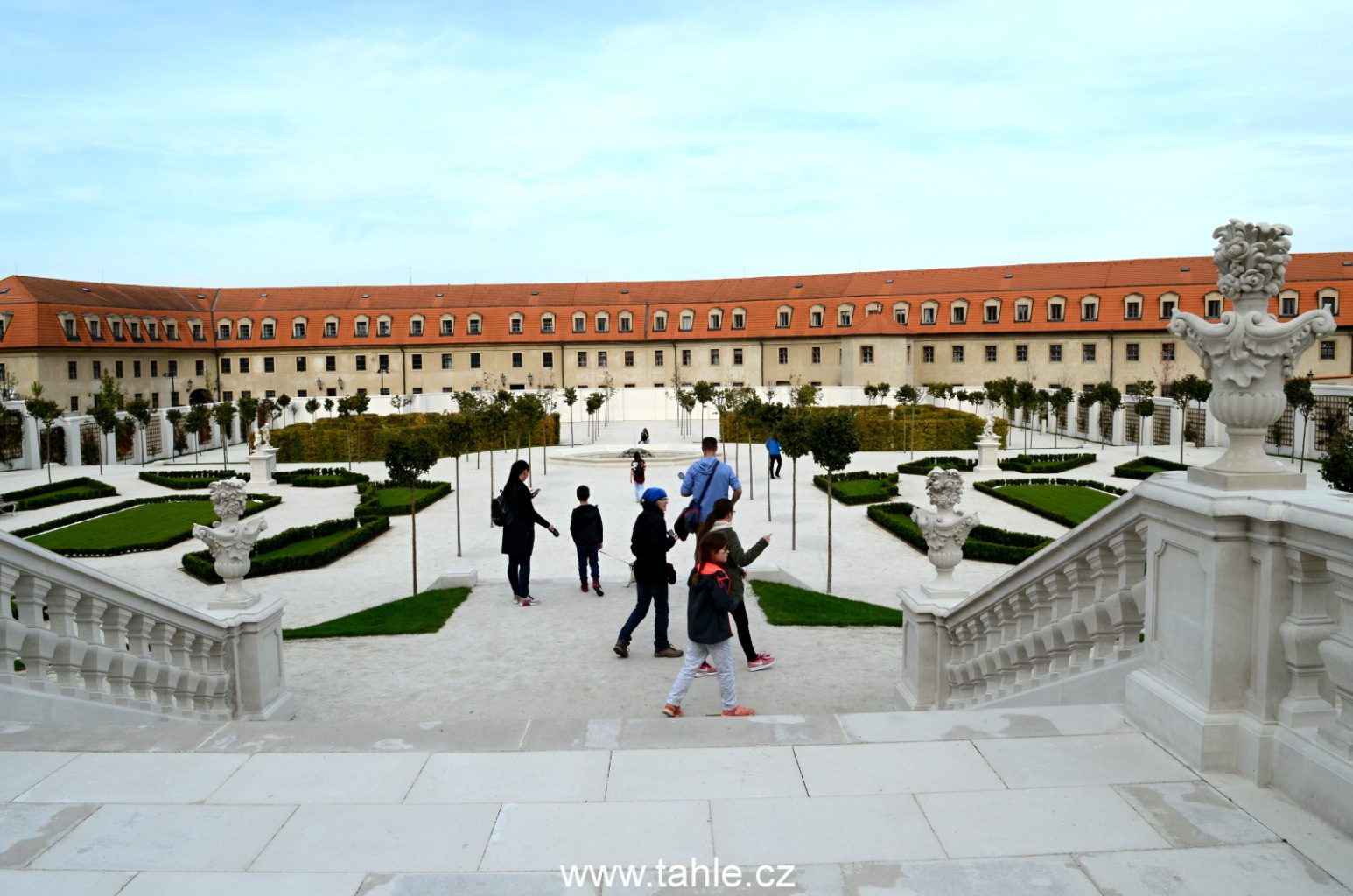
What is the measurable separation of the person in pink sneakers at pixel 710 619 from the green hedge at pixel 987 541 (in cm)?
858

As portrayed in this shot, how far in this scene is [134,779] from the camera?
460cm

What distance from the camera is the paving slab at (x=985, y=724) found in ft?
16.2

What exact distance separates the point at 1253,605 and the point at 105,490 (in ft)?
91.6

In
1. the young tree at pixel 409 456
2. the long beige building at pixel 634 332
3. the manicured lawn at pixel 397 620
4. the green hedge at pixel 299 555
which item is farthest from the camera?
the long beige building at pixel 634 332

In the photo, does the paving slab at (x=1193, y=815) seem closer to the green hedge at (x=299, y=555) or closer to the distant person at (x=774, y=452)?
the green hedge at (x=299, y=555)

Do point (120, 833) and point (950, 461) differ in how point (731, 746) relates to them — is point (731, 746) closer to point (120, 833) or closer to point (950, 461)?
point (120, 833)

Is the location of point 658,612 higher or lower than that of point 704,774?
lower

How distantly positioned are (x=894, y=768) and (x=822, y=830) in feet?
2.42

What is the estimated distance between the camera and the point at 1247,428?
4293 mm

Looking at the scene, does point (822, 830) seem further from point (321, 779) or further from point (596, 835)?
point (321, 779)

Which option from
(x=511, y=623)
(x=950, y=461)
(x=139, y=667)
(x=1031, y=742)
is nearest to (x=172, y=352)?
(x=950, y=461)

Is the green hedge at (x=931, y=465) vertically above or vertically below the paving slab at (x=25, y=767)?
below

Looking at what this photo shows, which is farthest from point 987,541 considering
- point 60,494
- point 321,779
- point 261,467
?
point 60,494

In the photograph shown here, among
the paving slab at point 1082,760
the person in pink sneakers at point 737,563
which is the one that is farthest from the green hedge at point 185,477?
the paving slab at point 1082,760
